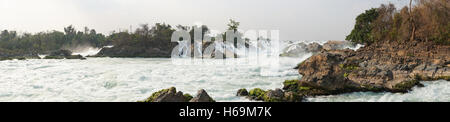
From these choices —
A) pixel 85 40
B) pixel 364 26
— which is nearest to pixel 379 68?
pixel 364 26

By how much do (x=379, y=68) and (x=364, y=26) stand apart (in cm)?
1226

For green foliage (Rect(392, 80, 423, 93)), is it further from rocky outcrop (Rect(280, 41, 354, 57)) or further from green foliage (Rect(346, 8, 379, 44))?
rocky outcrop (Rect(280, 41, 354, 57))

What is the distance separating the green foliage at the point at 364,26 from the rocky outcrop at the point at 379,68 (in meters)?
5.60

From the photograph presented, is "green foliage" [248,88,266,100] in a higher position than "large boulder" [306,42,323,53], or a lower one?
lower

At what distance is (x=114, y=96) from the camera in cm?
945

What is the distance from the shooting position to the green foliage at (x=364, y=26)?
2498cm

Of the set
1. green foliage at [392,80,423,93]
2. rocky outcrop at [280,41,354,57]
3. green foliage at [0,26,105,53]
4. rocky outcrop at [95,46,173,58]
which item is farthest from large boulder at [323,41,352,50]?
green foliage at [0,26,105,53]

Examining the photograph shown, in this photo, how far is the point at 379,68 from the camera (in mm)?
14766

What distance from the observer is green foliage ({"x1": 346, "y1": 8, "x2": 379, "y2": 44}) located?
82.0ft

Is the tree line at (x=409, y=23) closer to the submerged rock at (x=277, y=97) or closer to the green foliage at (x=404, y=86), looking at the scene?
the green foliage at (x=404, y=86)

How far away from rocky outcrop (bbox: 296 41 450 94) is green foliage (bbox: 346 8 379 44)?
220 inches

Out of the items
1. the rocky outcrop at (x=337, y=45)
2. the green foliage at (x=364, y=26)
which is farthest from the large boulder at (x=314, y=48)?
the green foliage at (x=364, y=26)

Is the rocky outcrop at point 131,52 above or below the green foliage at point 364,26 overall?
below

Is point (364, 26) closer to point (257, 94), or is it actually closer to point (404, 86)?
point (404, 86)
